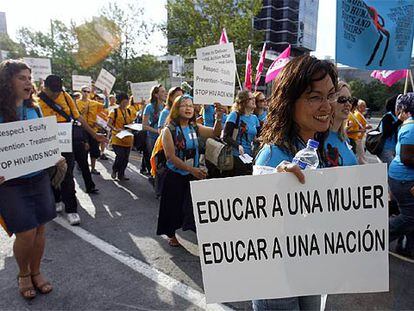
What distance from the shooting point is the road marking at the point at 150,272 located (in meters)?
2.89

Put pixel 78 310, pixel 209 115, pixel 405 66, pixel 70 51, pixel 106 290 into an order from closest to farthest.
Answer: pixel 78 310, pixel 106 290, pixel 405 66, pixel 209 115, pixel 70 51

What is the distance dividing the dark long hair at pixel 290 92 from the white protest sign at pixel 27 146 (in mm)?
2089

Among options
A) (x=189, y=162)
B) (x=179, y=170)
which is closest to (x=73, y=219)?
(x=179, y=170)

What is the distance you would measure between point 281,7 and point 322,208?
91.1 m

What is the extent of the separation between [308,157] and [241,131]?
3.38m

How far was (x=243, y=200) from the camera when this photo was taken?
4.93 feet

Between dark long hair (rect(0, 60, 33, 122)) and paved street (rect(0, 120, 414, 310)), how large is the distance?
154 cm

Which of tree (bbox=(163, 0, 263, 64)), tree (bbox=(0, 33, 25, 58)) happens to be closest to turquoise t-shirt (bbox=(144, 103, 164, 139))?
tree (bbox=(163, 0, 263, 64))

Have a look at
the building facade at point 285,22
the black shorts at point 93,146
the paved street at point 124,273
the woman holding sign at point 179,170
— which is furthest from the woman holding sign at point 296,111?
the building facade at point 285,22

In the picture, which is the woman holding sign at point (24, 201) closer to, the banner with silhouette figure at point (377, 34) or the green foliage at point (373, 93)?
the banner with silhouette figure at point (377, 34)

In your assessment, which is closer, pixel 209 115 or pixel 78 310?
pixel 78 310

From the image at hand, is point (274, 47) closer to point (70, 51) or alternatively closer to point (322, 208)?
point (70, 51)

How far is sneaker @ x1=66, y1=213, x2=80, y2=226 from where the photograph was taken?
4516 millimetres

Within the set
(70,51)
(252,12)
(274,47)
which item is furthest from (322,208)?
(274,47)
